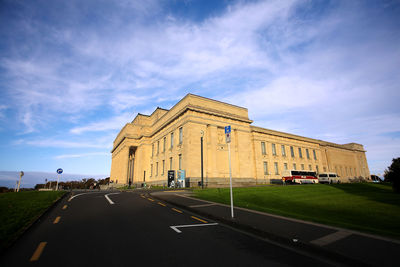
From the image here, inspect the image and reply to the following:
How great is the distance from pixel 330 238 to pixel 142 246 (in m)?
4.98

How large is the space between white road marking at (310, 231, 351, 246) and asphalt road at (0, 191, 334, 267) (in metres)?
0.76

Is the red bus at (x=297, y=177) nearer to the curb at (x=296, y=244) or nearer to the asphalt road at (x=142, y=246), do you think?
the curb at (x=296, y=244)

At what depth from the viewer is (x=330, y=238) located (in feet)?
17.8

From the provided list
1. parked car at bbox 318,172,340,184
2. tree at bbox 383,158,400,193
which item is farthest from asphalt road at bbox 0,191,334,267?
parked car at bbox 318,172,340,184

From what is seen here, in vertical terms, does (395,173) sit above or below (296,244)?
above

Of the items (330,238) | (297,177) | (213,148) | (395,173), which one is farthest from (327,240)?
(297,177)

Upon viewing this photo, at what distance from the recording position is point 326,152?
2458 inches

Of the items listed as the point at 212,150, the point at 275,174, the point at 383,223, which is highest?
the point at 212,150

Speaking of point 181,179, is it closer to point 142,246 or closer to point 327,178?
point 142,246

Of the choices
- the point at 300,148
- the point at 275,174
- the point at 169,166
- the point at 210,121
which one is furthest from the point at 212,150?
the point at 300,148

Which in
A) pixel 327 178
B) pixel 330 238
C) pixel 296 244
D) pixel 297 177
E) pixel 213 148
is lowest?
pixel 296 244

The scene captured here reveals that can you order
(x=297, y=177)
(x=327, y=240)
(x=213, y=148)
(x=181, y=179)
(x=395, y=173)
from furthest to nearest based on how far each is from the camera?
(x=297, y=177) → (x=213, y=148) → (x=181, y=179) → (x=395, y=173) → (x=327, y=240)

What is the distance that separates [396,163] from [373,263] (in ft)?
72.9

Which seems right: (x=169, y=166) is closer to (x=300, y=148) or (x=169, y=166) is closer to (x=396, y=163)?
(x=396, y=163)
